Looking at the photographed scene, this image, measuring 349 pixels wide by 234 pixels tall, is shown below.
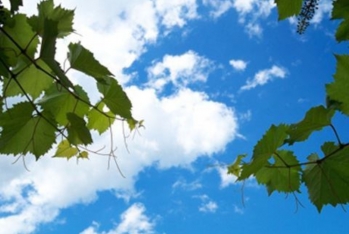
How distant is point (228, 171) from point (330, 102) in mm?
424

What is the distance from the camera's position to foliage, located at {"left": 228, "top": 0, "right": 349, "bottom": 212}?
63 centimetres

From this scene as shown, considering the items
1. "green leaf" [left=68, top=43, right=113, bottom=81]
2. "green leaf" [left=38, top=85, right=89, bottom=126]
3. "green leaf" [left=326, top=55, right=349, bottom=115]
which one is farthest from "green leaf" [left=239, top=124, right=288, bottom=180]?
"green leaf" [left=38, top=85, right=89, bottom=126]

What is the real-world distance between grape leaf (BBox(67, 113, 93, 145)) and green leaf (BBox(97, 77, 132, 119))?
9 cm

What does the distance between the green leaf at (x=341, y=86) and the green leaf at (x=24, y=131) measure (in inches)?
20.7

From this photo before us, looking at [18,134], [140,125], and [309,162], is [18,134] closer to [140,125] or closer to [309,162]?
[140,125]

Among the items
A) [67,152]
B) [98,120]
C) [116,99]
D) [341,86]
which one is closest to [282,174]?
[341,86]

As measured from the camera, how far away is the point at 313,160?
0.76 meters

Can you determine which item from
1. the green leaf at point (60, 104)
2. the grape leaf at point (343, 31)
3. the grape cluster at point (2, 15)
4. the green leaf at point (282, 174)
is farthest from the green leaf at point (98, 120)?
the grape leaf at point (343, 31)

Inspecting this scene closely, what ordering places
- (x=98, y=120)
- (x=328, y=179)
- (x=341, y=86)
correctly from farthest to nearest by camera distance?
(x=98, y=120) < (x=328, y=179) < (x=341, y=86)

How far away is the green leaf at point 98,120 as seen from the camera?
1.06 meters

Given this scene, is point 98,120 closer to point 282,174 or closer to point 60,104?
point 60,104

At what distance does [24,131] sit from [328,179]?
581 mm

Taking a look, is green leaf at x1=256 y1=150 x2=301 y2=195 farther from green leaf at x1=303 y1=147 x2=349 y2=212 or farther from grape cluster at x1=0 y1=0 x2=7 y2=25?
grape cluster at x1=0 y1=0 x2=7 y2=25

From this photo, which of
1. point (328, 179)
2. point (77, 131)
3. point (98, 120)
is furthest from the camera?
point (98, 120)
